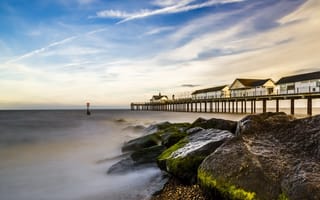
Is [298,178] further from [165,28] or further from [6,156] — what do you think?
[165,28]

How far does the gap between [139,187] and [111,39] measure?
41.4 ft

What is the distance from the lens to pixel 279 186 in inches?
119

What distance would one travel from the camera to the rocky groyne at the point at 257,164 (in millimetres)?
3000

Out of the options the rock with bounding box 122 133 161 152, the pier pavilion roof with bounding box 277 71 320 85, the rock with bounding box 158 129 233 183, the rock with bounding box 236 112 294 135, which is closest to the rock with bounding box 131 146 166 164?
the rock with bounding box 122 133 161 152

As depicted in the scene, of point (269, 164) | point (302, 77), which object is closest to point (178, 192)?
point (269, 164)

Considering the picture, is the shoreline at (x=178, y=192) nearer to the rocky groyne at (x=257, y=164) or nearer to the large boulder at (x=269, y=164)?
the rocky groyne at (x=257, y=164)

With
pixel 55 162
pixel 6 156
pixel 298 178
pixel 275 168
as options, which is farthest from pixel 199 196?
pixel 6 156

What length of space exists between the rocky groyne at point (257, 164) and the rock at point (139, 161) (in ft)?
6.51

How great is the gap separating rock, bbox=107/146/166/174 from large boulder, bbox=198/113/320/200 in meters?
3.64

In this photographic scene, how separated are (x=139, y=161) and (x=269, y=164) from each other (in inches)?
191

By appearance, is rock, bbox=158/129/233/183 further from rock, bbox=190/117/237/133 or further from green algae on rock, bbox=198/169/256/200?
rock, bbox=190/117/237/133

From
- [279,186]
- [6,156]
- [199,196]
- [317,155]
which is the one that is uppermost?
[317,155]

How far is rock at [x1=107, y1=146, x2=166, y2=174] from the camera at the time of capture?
7316 millimetres

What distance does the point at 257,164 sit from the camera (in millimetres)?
3406
